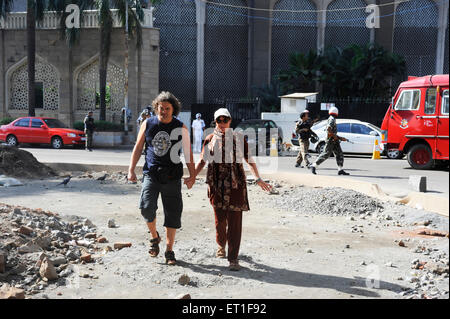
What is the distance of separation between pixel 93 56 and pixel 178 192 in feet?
74.4

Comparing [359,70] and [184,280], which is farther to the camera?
[359,70]

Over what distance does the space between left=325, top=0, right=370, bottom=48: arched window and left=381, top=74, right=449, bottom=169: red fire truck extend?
15171mm

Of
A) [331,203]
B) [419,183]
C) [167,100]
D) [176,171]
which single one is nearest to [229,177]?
[176,171]

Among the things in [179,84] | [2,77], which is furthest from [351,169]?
[2,77]

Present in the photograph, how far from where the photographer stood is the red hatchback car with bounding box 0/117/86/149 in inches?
867

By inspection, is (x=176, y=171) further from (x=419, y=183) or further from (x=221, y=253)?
(x=419, y=183)

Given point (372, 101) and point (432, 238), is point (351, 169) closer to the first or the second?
point (432, 238)

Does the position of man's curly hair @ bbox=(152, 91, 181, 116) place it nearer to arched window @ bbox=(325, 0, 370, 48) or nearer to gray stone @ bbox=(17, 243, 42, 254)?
gray stone @ bbox=(17, 243, 42, 254)

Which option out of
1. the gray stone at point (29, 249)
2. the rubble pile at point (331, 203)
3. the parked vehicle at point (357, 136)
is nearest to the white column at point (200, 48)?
the parked vehicle at point (357, 136)

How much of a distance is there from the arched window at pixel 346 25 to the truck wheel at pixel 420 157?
16.1m

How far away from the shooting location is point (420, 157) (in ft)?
45.3

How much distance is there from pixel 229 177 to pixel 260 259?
37.7 inches

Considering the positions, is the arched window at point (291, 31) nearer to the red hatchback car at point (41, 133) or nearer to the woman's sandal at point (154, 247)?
the red hatchback car at point (41, 133)
